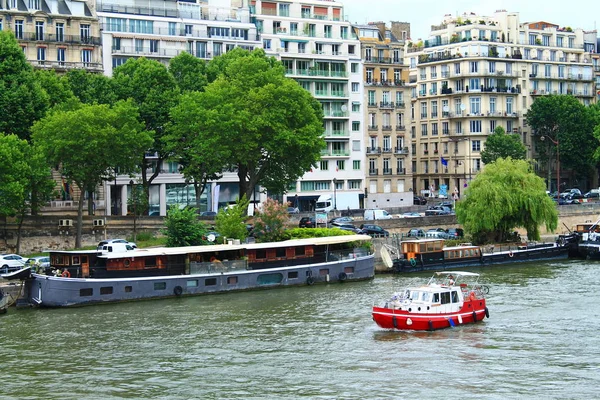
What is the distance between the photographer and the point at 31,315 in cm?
5834

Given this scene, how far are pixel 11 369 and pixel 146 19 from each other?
207 ft

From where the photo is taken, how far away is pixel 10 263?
6694cm

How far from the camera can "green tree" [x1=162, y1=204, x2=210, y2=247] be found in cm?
7031

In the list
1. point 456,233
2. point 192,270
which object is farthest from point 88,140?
point 456,233

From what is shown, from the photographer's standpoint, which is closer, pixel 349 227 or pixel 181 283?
pixel 181 283

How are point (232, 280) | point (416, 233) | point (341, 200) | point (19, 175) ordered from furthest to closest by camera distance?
point (341, 200)
point (416, 233)
point (19, 175)
point (232, 280)

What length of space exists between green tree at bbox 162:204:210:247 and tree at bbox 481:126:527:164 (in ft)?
197

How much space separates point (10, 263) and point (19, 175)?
27.0 ft

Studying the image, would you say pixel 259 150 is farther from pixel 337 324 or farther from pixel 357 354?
pixel 357 354

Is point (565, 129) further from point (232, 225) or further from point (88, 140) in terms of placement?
point (88, 140)

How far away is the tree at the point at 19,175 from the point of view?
71.7 meters

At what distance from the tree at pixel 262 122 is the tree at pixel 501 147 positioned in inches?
1576

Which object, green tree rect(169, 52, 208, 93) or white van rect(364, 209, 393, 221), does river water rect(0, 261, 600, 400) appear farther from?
green tree rect(169, 52, 208, 93)

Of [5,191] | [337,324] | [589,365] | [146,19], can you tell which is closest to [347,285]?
[337,324]
